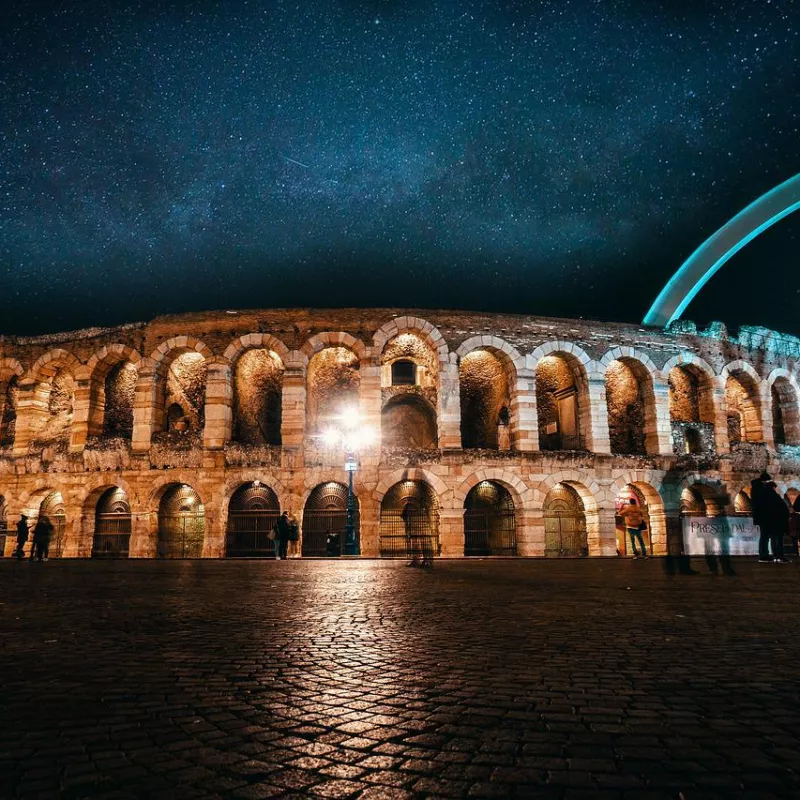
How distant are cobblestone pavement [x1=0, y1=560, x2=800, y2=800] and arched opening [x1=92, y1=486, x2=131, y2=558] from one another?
17.4 metres

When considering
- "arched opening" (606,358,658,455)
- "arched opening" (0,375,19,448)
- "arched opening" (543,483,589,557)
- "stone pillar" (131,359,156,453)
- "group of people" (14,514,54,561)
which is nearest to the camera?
"group of people" (14,514,54,561)

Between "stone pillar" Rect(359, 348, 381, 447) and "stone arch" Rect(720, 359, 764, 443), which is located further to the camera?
"stone arch" Rect(720, 359, 764, 443)

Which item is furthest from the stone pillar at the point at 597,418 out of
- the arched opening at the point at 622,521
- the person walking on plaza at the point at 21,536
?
the person walking on plaza at the point at 21,536

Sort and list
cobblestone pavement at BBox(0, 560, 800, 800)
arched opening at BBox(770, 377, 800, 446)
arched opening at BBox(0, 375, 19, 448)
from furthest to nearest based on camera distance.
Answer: arched opening at BBox(770, 377, 800, 446) → arched opening at BBox(0, 375, 19, 448) → cobblestone pavement at BBox(0, 560, 800, 800)

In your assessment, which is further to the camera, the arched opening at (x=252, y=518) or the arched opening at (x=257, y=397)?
the arched opening at (x=257, y=397)

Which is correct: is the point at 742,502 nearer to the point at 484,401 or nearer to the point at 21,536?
the point at 484,401

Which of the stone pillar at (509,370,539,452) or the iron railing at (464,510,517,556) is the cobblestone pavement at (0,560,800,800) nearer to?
the stone pillar at (509,370,539,452)

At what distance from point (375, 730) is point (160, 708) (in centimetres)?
95

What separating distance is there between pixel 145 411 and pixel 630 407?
61.8ft

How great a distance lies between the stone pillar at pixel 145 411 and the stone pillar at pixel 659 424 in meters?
18.6

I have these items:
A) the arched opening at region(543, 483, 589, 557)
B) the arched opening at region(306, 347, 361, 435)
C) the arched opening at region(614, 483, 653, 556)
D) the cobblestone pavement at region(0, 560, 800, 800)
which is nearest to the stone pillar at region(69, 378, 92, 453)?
the arched opening at region(306, 347, 361, 435)

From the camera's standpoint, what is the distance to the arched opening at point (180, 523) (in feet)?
68.7

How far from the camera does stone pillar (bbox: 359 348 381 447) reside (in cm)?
2061

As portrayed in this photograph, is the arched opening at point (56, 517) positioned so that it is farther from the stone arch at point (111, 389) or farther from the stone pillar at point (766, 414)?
the stone pillar at point (766, 414)
